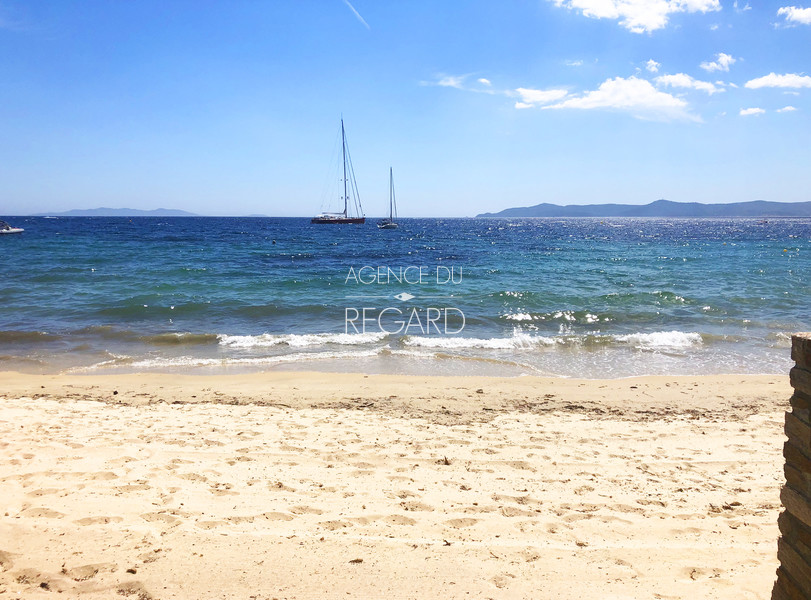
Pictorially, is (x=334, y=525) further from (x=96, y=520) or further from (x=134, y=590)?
→ (x=96, y=520)

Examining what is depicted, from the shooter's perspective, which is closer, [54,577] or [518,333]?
[54,577]

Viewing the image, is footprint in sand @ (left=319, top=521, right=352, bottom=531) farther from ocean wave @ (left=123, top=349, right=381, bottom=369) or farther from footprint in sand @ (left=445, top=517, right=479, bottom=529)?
ocean wave @ (left=123, top=349, right=381, bottom=369)

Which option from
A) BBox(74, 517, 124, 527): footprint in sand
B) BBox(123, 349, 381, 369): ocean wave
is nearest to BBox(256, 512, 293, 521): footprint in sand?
BBox(74, 517, 124, 527): footprint in sand

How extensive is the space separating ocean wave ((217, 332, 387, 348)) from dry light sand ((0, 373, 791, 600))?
4.43m

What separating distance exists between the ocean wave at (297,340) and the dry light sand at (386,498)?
4.43m

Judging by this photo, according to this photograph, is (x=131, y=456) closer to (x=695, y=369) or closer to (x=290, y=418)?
(x=290, y=418)

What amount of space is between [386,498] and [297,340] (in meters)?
8.43

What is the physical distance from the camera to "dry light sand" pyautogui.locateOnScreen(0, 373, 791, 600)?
10.8ft

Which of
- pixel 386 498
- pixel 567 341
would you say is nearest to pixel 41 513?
pixel 386 498

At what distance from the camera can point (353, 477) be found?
15.8ft

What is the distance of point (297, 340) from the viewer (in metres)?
12.4

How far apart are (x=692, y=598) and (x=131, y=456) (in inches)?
203

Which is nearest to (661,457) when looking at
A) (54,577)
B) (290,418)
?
(290,418)

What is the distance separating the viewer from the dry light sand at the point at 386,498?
3291mm
